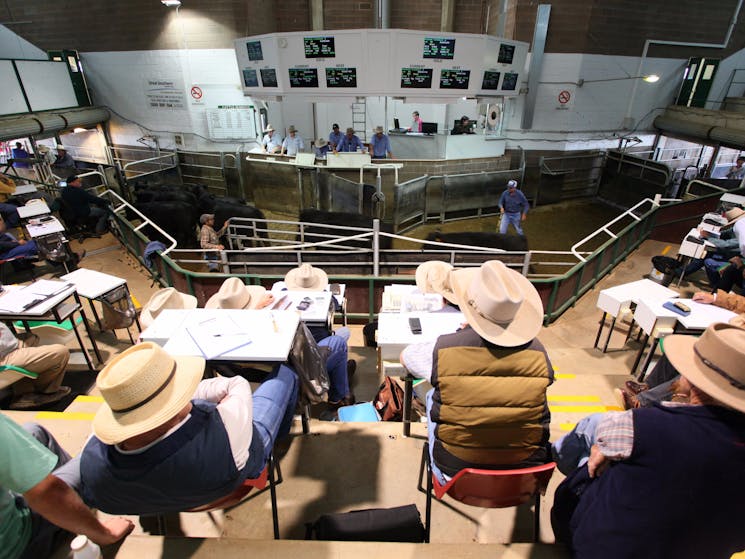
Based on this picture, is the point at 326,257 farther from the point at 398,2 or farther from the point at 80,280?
the point at 398,2

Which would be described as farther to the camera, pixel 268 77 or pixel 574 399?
pixel 268 77

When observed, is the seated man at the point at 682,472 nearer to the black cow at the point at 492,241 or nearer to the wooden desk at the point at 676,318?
the wooden desk at the point at 676,318

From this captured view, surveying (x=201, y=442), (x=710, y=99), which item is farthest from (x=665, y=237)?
(x=201, y=442)

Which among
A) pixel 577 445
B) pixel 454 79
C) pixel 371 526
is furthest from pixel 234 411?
pixel 454 79

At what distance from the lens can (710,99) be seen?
13133 mm

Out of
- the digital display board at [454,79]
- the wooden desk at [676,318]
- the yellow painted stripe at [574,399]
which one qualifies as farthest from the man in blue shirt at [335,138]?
the yellow painted stripe at [574,399]

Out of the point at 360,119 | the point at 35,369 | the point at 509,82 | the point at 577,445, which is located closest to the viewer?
the point at 577,445

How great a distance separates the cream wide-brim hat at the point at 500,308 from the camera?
6.27 ft

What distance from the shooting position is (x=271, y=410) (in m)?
2.15

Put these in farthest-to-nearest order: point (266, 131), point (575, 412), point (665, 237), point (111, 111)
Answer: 1. point (111, 111)
2. point (266, 131)
3. point (665, 237)
4. point (575, 412)

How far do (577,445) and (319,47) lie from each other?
31.4 feet

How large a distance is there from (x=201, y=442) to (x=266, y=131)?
12.5 m

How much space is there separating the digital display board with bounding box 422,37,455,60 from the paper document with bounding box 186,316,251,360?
861 cm

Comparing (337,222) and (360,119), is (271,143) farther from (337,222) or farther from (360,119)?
(337,222)
